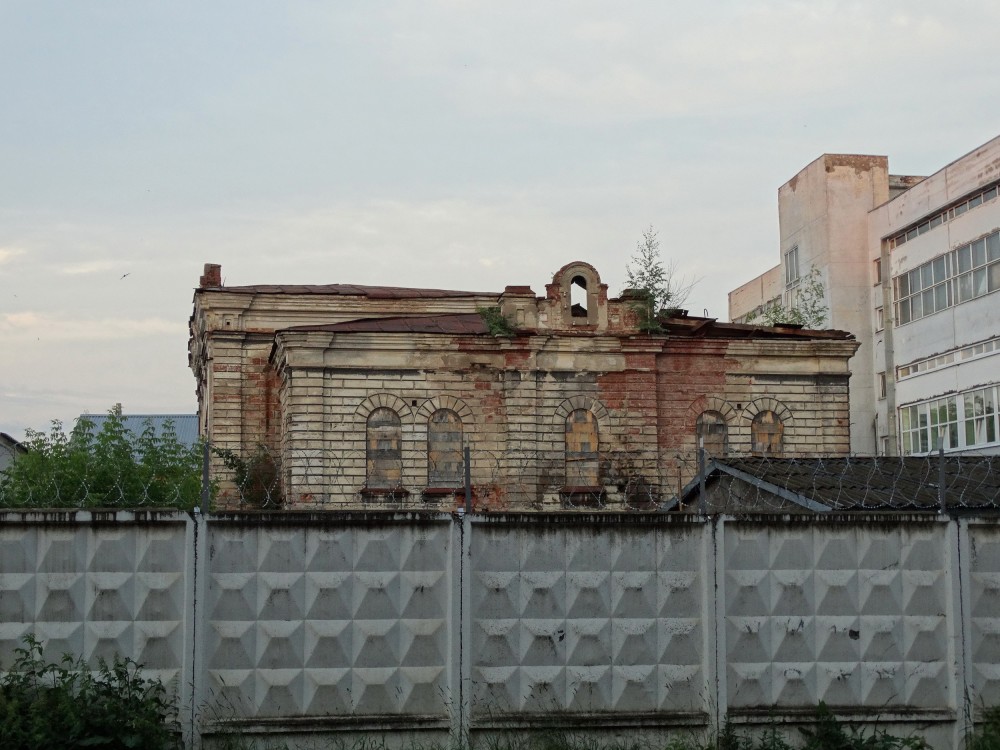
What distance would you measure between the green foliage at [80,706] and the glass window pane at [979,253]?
33.5 m

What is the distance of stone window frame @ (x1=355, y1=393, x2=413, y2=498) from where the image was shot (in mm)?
30391

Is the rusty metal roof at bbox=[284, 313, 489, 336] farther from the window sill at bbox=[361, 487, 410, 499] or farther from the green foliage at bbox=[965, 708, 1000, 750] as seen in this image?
the green foliage at bbox=[965, 708, 1000, 750]

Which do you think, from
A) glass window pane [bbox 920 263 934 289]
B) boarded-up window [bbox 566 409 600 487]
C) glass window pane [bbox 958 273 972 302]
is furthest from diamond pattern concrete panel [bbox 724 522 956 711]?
glass window pane [bbox 920 263 934 289]

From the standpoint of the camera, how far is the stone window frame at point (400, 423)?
1196 inches

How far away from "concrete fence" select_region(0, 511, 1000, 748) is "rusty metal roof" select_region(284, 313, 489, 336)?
20.6m

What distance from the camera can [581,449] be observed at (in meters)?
31.5

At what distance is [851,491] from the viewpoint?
13328mm

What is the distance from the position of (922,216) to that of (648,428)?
54.6 feet

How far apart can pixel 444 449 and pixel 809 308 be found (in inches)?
978

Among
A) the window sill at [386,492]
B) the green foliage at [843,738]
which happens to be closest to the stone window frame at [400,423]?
the window sill at [386,492]

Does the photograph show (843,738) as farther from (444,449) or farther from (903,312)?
(903,312)

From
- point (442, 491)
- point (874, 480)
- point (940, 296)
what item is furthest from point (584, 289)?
point (874, 480)

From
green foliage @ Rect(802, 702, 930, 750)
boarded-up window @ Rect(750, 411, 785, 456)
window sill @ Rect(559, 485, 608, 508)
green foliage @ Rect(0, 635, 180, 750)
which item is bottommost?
green foliage @ Rect(802, 702, 930, 750)

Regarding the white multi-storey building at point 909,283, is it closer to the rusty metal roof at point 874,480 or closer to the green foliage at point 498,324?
the green foliage at point 498,324
